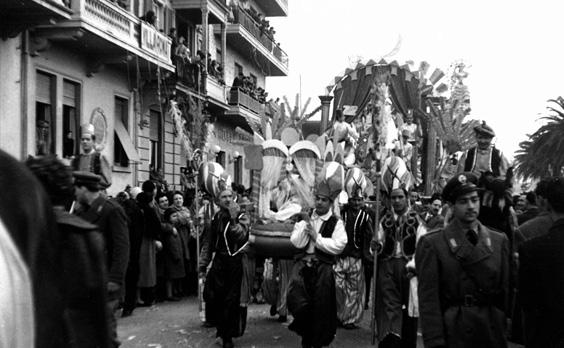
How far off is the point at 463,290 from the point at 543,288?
1.53 feet

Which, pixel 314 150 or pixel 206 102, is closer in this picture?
pixel 314 150

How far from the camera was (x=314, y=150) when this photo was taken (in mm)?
10938

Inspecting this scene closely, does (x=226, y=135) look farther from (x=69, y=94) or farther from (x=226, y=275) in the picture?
(x=226, y=275)

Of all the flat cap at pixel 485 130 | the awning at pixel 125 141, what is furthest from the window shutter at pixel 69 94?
the flat cap at pixel 485 130

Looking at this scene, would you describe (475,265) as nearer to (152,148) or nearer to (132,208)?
(132,208)

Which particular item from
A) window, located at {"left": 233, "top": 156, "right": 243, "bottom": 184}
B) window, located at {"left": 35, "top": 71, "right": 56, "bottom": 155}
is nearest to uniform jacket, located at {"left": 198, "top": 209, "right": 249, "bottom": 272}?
window, located at {"left": 35, "top": 71, "right": 56, "bottom": 155}

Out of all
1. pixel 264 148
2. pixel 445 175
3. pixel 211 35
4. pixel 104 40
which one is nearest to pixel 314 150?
pixel 264 148

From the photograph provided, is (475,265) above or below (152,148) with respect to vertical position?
below

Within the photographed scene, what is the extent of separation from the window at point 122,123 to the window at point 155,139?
6.16ft

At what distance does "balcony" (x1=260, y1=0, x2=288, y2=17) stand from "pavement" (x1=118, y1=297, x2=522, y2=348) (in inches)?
1146

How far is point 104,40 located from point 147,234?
6.78 m

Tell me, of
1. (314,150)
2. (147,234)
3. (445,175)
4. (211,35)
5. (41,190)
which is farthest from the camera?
(211,35)

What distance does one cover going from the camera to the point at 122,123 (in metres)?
20.6

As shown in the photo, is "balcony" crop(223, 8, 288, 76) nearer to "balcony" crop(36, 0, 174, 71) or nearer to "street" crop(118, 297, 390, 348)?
"balcony" crop(36, 0, 174, 71)
